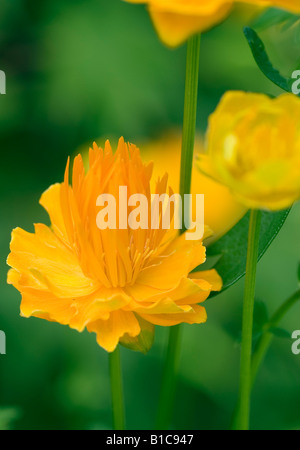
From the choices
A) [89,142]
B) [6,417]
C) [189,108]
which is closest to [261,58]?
[189,108]

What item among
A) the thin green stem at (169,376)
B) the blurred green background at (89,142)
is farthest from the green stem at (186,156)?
the blurred green background at (89,142)

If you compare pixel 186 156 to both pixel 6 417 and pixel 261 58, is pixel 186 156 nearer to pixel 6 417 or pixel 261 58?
pixel 261 58

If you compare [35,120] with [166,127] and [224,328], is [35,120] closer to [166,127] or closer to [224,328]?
[166,127]

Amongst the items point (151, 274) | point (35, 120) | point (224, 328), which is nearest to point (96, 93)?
point (35, 120)

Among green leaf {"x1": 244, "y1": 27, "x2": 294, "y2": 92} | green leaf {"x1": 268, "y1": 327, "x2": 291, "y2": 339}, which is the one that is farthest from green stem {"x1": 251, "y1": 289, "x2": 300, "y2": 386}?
green leaf {"x1": 244, "y1": 27, "x2": 294, "y2": 92}

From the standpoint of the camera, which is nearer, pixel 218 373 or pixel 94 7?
pixel 218 373

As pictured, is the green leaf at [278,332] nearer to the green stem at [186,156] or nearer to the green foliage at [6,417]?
the green stem at [186,156]

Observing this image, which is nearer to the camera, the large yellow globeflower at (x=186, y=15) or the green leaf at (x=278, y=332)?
the large yellow globeflower at (x=186, y=15)
